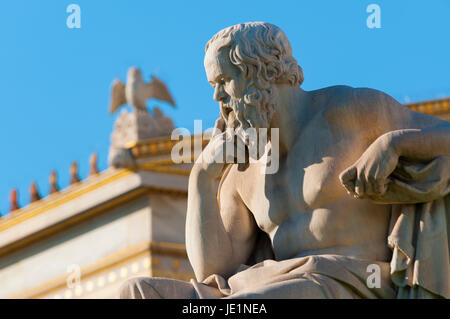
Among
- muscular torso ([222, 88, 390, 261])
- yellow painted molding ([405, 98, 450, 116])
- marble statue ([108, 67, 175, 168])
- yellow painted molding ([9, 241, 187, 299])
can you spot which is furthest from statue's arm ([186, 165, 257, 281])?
marble statue ([108, 67, 175, 168])

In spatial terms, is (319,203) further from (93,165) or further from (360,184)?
(93,165)

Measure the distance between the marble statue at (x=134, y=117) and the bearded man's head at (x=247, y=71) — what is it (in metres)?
14.9

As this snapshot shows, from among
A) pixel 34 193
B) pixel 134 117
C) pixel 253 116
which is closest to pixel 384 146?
pixel 253 116

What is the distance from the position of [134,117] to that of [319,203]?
52.3ft

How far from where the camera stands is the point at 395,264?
7.77m

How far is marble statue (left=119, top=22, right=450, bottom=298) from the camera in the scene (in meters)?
7.73

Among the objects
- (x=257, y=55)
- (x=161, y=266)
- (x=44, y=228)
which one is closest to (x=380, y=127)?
(x=257, y=55)

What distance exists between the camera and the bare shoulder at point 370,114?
8.09 m

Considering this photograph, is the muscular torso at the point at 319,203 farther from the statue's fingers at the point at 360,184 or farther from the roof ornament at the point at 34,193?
the roof ornament at the point at 34,193

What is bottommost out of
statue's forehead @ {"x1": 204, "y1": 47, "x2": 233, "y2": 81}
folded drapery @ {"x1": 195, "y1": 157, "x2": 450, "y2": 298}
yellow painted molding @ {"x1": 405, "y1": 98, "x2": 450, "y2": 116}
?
folded drapery @ {"x1": 195, "y1": 157, "x2": 450, "y2": 298}

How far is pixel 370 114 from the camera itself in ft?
26.6

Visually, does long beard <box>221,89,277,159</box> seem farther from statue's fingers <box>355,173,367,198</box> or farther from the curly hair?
statue's fingers <box>355,173,367,198</box>

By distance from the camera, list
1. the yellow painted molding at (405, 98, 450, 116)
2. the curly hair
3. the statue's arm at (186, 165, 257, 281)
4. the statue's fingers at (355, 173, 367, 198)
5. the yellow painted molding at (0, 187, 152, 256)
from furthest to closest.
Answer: the yellow painted molding at (0, 187, 152, 256), the yellow painted molding at (405, 98, 450, 116), the statue's arm at (186, 165, 257, 281), the curly hair, the statue's fingers at (355, 173, 367, 198)
